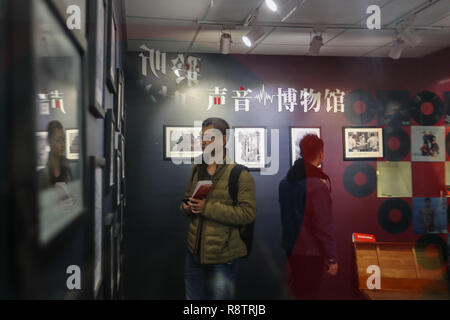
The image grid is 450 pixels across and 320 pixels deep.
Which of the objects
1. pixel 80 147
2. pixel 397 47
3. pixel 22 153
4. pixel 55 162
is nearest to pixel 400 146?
pixel 397 47

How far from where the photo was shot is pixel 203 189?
6.27ft

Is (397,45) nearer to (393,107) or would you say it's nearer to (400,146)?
(393,107)

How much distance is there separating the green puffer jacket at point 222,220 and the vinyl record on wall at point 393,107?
242cm

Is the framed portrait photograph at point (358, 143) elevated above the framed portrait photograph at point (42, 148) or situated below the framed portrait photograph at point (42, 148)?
above

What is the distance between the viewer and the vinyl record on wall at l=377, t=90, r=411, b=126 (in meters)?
3.80

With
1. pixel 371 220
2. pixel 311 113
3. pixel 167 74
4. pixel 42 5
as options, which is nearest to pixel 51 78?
pixel 42 5

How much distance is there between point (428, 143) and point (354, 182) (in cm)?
87

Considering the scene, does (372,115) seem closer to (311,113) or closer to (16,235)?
(311,113)

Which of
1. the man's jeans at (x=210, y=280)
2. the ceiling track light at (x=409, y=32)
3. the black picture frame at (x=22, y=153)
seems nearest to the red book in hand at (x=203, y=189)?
the man's jeans at (x=210, y=280)

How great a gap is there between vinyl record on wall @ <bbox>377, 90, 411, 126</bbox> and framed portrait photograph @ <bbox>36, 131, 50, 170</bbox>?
3778 mm

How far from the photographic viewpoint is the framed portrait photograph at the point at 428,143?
3.82 meters

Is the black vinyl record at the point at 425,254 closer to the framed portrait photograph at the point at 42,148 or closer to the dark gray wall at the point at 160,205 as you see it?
the dark gray wall at the point at 160,205

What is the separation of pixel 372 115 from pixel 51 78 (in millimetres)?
3700

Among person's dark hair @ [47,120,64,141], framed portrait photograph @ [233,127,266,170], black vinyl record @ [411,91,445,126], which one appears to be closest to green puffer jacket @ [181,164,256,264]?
person's dark hair @ [47,120,64,141]
